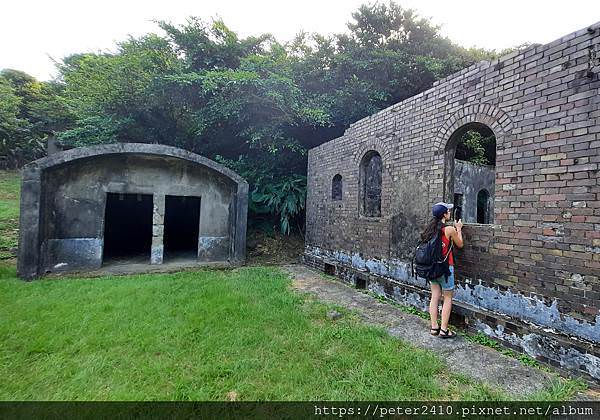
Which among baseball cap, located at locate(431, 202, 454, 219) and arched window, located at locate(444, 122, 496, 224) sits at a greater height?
arched window, located at locate(444, 122, 496, 224)

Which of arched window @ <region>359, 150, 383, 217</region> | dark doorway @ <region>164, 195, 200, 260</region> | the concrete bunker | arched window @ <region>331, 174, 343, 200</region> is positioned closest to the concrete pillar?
the concrete bunker

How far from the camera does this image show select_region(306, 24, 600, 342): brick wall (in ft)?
9.40

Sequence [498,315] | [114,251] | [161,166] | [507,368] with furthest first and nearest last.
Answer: [114,251]
[161,166]
[498,315]
[507,368]

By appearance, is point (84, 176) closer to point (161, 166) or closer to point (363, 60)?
point (161, 166)

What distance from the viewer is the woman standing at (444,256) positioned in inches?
146

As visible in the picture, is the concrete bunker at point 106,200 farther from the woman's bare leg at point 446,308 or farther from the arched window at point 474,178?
the arched window at point 474,178

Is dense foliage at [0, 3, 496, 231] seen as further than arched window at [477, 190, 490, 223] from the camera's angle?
No

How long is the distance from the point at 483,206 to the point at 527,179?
32.7ft

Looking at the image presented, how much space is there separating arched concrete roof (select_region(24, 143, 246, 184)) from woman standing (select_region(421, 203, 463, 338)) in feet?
18.4

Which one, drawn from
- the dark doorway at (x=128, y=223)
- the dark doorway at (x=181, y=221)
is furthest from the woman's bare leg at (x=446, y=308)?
the dark doorway at (x=181, y=221)

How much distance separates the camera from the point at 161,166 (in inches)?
302

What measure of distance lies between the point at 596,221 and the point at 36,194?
9.40m

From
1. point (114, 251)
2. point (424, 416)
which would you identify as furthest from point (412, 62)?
point (114, 251)

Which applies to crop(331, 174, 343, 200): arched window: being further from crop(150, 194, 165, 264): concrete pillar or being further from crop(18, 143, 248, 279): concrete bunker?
crop(150, 194, 165, 264): concrete pillar
